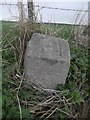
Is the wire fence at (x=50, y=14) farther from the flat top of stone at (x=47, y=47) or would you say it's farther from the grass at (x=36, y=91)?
the flat top of stone at (x=47, y=47)

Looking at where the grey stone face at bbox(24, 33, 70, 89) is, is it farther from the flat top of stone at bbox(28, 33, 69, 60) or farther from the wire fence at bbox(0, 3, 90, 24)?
the wire fence at bbox(0, 3, 90, 24)

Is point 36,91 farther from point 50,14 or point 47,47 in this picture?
point 50,14

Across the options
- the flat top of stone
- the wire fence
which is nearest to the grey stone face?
the flat top of stone

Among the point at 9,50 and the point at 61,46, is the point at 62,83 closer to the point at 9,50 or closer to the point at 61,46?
the point at 61,46

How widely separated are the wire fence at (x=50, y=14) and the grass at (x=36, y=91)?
231 millimetres

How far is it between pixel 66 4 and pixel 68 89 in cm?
191

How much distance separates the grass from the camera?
2930 millimetres

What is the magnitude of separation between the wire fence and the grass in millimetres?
231

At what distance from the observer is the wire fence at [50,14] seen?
4.08 m

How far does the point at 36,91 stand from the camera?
127 inches

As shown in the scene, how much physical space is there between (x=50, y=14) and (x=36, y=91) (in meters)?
1.74


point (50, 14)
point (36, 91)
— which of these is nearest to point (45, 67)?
point (36, 91)

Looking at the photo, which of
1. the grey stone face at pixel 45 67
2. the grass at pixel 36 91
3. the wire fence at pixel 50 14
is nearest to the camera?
the grass at pixel 36 91

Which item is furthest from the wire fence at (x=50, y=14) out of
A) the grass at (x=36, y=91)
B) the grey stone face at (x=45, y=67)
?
the grey stone face at (x=45, y=67)
